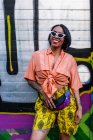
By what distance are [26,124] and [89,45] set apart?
1.29 meters

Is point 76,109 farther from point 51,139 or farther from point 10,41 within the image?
point 10,41

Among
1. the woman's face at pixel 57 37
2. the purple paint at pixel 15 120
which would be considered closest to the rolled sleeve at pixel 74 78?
the woman's face at pixel 57 37

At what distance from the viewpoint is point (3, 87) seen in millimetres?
5027

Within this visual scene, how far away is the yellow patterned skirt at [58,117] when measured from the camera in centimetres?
423

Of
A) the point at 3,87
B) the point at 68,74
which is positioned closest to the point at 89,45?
the point at 68,74

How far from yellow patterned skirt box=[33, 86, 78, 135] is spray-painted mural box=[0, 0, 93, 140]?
710 mm

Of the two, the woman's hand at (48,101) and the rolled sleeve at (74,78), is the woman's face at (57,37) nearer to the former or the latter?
the rolled sleeve at (74,78)

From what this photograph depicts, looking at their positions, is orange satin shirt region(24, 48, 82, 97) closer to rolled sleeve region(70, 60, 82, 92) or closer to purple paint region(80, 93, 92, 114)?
rolled sleeve region(70, 60, 82, 92)

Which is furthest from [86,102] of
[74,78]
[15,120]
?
[15,120]

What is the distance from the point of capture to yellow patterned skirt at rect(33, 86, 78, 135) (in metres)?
4.23

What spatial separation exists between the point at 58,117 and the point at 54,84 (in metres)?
0.38

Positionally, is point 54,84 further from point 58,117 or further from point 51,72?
point 58,117

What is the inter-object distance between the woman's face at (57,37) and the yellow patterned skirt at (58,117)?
0.50m

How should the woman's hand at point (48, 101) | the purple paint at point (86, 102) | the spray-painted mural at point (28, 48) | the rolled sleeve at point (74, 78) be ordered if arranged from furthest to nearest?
1. the purple paint at point (86, 102)
2. the spray-painted mural at point (28, 48)
3. the rolled sleeve at point (74, 78)
4. the woman's hand at point (48, 101)
